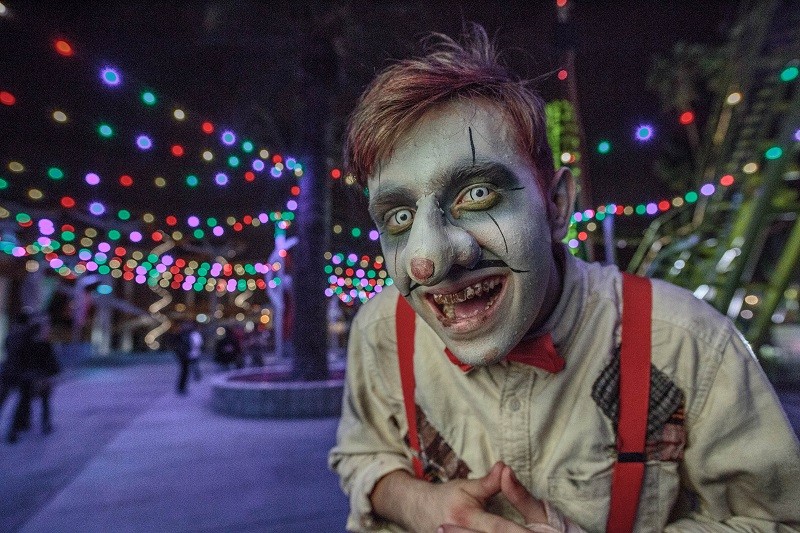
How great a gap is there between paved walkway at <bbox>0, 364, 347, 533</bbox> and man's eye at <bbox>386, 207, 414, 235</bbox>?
108 inches

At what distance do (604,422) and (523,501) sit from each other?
0.26 m

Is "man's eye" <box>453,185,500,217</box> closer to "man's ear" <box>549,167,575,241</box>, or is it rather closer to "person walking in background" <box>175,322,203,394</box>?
"man's ear" <box>549,167,575,241</box>

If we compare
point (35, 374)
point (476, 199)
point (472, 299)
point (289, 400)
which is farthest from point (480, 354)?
point (35, 374)

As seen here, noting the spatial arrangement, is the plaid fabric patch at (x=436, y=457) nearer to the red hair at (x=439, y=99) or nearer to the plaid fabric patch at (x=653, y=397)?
the plaid fabric patch at (x=653, y=397)

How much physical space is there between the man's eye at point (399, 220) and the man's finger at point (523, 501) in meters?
0.57

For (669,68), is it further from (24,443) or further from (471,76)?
(24,443)

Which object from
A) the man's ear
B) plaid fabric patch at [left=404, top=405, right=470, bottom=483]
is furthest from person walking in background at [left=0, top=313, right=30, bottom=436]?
the man's ear

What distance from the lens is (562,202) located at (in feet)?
3.94

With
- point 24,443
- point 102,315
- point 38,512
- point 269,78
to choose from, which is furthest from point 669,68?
point 102,315

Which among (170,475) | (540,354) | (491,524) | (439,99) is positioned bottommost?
(170,475)

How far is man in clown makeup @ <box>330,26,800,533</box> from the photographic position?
3.32 ft

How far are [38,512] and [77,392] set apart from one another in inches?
304

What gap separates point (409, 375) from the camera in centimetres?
132

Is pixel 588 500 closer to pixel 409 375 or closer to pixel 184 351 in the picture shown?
pixel 409 375
